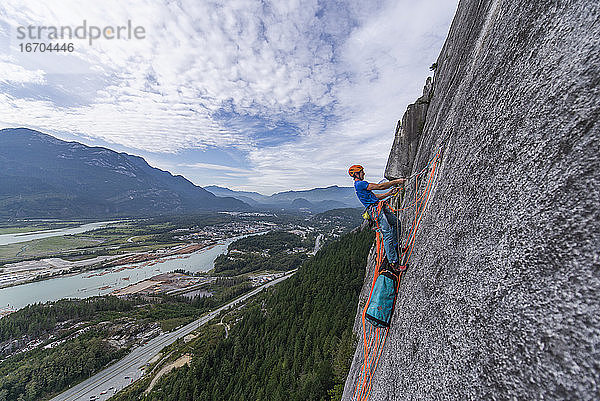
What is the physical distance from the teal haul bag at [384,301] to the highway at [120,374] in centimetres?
5164

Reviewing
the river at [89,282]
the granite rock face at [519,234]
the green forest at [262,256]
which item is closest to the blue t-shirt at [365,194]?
the granite rock face at [519,234]

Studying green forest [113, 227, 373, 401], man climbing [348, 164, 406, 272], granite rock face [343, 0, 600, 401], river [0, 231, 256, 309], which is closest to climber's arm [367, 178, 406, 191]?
man climbing [348, 164, 406, 272]

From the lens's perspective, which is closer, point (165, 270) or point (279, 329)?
point (279, 329)

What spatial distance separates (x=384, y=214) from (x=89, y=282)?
103m

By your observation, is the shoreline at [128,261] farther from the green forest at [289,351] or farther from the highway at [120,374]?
the green forest at [289,351]

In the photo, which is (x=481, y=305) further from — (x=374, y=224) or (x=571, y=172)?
(x=374, y=224)

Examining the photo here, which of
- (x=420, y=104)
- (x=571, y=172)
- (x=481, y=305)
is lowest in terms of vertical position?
(x=481, y=305)

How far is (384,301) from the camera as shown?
15.7 ft

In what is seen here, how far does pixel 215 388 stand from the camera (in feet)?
98.1

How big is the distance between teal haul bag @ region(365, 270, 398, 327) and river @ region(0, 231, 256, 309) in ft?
293

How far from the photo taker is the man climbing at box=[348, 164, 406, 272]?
5.10 metres

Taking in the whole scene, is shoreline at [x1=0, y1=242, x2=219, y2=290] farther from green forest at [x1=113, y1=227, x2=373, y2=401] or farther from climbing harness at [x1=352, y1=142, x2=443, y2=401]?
climbing harness at [x1=352, y1=142, x2=443, y2=401]

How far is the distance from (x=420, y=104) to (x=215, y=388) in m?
35.8

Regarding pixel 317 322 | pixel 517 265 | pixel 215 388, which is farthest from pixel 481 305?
pixel 215 388
